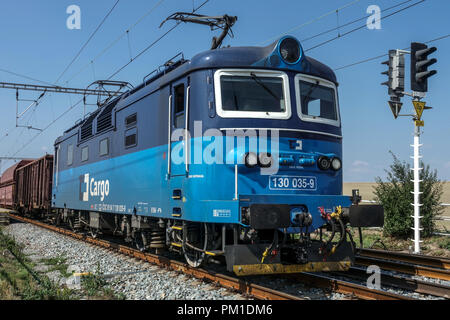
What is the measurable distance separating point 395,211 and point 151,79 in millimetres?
7692

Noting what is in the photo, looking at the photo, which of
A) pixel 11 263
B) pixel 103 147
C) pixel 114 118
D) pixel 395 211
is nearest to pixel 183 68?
pixel 114 118

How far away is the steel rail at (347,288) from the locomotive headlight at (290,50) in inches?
135

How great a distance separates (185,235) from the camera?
7.38 m

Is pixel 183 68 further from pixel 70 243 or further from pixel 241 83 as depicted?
pixel 70 243

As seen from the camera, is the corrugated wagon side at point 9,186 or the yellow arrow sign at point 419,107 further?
the corrugated wagon side at point 9,186

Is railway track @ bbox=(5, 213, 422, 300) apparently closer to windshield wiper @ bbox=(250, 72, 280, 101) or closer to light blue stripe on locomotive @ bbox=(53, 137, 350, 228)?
light blue stripe on locomotive @ bbox=(53, 137, 350, 228)

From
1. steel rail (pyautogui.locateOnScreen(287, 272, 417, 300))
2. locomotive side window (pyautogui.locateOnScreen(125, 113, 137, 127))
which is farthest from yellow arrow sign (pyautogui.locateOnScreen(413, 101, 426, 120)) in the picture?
locomotive side window (pyautogui.locateOnScreen(125, 113, 137, 127))

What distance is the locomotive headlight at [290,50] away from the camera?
727 cm

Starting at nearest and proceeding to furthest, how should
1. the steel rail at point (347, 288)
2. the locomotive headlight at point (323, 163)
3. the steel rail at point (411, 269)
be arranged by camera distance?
the steel rail at point (347, 288)
the locomotive headlight at point (323, 163)
the steel rail at point (411, 269)

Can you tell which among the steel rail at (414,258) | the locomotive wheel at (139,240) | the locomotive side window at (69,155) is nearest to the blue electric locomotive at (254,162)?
the locomotive wheel at (139,240)

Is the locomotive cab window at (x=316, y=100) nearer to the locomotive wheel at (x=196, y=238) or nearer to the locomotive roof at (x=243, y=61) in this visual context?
the locomotive roof at (x=243, y=61)

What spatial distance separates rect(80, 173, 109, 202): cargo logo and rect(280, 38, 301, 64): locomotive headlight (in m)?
5.78

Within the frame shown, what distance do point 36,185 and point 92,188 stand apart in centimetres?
1142

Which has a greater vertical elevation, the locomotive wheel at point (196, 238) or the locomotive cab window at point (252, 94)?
the locomotive cab window at point (252, 94)
